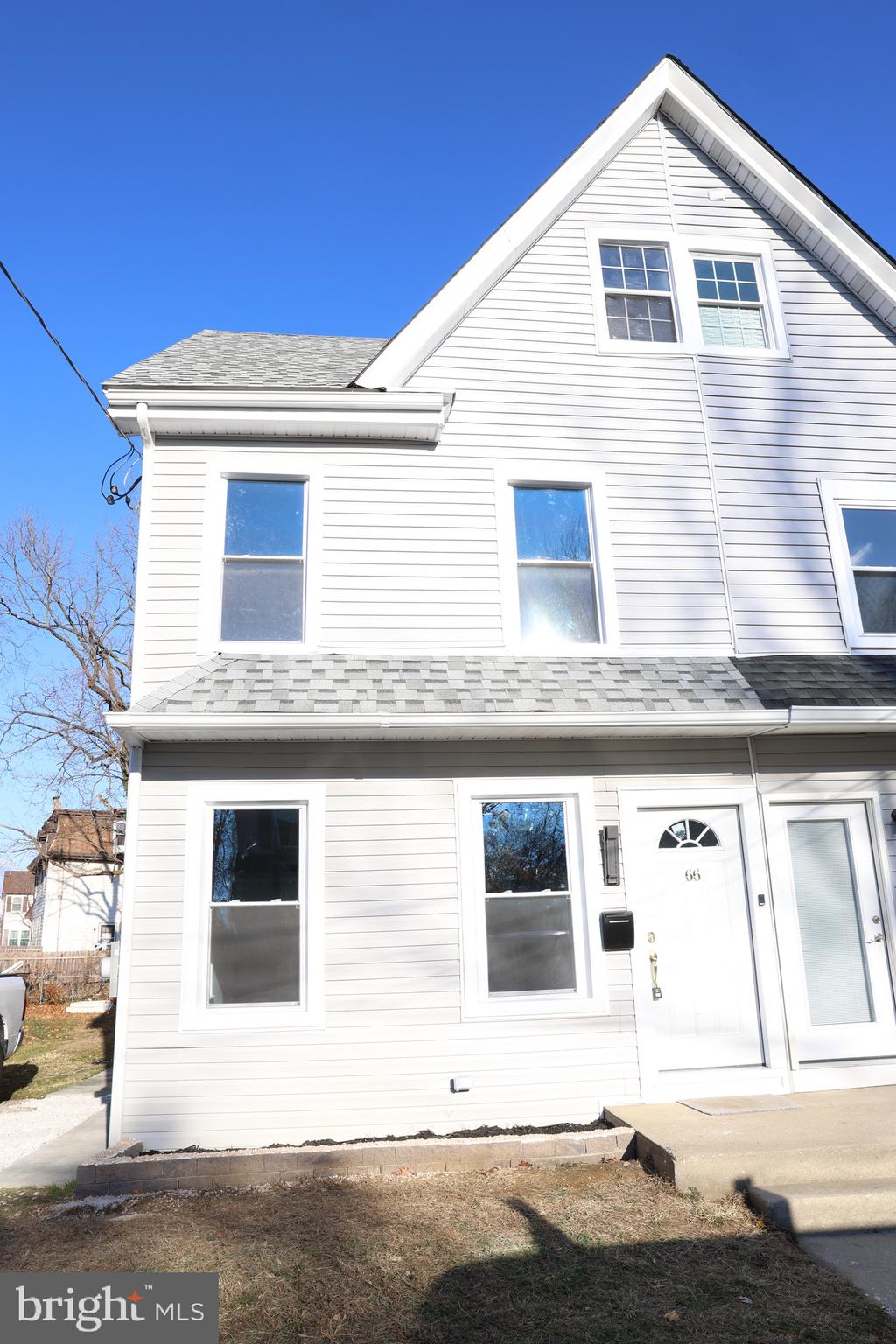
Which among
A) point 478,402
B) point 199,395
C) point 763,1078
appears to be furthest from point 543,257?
point 763,1078

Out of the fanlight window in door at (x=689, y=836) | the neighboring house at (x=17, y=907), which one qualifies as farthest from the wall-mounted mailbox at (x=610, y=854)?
the neighboring house at (x=17, y=907)

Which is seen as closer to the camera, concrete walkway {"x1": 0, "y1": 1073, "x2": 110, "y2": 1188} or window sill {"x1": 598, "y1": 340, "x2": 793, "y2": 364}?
concrete walkway {"x1": 0, "y1": 1073, "x2": 110, "y2": 1188}

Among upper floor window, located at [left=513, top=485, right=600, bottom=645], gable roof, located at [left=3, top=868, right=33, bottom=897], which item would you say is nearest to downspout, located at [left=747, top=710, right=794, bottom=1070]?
upper floor window, located at [left=513, top=485, right=600, bottom=645]

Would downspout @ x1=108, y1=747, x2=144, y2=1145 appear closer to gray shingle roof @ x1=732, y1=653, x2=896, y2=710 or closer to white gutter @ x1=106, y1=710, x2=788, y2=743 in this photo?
white gutter @ x1=106, y1=710, x2=788, y2=743

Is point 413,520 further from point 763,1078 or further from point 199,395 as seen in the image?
point 763,1078

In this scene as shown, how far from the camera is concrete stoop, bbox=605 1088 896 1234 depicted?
494cm

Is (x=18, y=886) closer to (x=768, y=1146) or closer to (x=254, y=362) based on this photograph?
(x=254, y=362)

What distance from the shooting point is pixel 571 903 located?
6.98m

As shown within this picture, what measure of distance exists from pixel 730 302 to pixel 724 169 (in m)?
1.49

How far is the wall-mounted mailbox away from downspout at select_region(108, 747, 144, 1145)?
3.44 meters

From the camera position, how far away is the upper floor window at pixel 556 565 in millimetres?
7766

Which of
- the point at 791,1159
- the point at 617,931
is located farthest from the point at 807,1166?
the point at 617,931

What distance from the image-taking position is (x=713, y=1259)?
175 inches

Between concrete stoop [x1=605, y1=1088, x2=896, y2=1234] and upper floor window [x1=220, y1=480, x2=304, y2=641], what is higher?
upper floor window [x1=220, y1=480, x2=304, y2=641]
